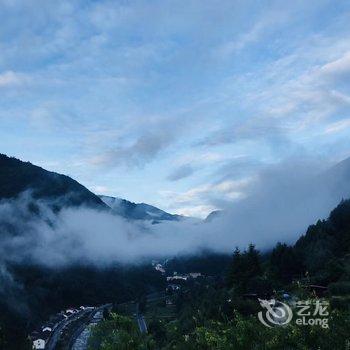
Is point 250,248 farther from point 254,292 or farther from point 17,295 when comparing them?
point 17,295

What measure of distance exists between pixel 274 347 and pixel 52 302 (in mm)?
178470

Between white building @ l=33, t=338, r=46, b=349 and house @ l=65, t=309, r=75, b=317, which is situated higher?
house @ l=65, t=309, r=75, b=317
